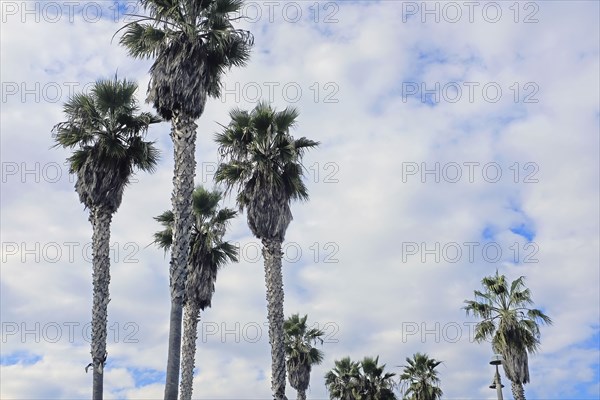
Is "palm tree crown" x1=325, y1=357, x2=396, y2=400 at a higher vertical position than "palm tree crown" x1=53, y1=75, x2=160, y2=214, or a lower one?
lower

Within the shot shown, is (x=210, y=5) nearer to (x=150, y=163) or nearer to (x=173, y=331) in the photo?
(x=150, y=163)

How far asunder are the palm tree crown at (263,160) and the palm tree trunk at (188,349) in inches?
Answer: 230

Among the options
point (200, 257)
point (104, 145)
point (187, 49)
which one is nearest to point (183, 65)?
point (187, 49)

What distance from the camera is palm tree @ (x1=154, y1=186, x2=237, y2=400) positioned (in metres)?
28.1

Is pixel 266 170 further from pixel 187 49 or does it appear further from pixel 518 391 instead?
pixel 518 391

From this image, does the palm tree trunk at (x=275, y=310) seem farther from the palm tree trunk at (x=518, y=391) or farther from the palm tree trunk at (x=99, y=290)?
the palm tree trunk at (x=518, y=391)

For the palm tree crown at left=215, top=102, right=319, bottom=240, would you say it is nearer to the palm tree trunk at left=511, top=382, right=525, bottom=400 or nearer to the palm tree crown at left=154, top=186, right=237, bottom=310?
the palm tree crown at left=154, top=186, right=237, bottom=310

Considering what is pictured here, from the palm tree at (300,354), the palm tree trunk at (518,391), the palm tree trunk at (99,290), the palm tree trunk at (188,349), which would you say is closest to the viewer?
the palm tree trunk at (99,290)

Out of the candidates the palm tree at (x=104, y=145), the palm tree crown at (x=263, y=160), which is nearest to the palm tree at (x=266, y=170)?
the palm tree crown at (x=263, y=160)

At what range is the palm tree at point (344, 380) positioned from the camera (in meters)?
46.3

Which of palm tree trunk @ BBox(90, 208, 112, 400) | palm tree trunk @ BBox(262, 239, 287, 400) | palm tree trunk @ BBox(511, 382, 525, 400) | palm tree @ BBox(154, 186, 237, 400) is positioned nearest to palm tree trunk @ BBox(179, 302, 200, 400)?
palm tree @ BBox(154, 186, 237, 400)

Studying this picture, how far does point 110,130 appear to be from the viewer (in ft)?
77.1

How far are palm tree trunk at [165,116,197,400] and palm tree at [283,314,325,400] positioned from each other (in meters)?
25.7

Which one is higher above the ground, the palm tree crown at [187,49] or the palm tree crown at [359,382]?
the palm tree crown at [187,49]
